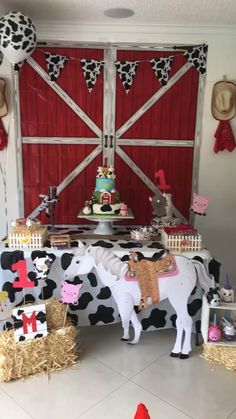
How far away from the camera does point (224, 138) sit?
10.7ft

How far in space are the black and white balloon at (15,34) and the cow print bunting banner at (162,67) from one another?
1082 millimetres

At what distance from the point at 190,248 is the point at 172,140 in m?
1.12

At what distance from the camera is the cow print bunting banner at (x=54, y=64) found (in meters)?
3.15

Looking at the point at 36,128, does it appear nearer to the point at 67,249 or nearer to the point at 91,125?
the point at 91,125

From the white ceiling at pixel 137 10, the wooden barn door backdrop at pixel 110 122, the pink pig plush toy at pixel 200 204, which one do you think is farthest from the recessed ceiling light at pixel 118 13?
the pink pig plush toy at pixel 200 204

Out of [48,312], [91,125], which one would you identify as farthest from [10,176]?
[48,312]

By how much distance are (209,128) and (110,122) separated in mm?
897

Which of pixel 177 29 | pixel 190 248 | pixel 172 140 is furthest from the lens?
pixel 172 140

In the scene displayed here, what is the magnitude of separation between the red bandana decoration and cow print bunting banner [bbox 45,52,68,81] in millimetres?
1483

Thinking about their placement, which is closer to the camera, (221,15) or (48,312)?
(48,312)

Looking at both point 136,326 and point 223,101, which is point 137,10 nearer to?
point 223,101

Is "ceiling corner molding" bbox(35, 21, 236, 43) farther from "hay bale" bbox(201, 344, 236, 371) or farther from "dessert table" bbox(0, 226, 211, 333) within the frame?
"hay bale" bbox(201, 344, 236, 371)

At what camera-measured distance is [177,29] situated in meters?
3.11

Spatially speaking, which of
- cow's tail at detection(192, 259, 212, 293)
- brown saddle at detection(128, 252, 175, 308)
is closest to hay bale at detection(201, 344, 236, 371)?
cow's tail at detection(192, 259, 212, 293)
